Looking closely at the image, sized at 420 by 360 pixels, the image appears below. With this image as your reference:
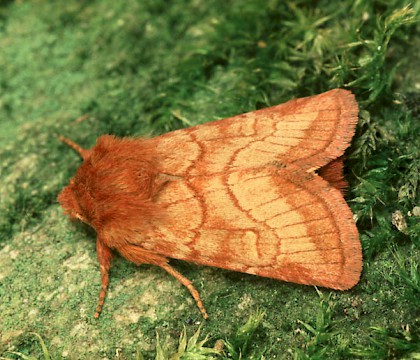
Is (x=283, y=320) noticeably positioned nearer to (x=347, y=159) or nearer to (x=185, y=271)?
(x=185, y=271)

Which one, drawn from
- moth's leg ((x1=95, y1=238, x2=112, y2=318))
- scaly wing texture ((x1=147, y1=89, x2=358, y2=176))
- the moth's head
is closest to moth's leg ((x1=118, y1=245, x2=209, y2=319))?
moth's leg ((x1=95, y1=238, x2=112, y2=318))

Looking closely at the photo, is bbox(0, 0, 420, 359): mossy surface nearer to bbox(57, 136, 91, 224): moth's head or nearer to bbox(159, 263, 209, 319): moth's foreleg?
bbox(159, 263, 209, 319): moth's foreleg

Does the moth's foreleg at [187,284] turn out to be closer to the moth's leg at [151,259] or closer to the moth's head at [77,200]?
the moth's leg at [151,259]

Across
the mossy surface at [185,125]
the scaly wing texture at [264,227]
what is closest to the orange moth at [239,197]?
the scaly wing texture at [264,227]

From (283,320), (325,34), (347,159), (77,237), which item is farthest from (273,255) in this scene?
(325,34)

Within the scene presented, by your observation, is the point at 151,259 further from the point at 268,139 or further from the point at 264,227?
the point at 268,139

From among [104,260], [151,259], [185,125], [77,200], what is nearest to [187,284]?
[151,259]
